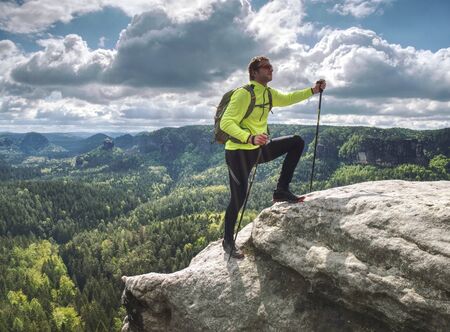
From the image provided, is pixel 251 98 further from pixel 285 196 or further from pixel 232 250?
pixel 232 250

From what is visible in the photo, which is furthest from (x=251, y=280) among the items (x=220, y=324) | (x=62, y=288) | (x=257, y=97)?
(x=62, y=288)

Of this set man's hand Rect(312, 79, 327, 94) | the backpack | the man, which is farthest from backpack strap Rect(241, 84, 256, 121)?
man's hand Rect(312, 79, 327, 94)

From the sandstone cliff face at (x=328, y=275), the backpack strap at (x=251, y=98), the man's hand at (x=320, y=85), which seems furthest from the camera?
the man's hand at (x=320, y=85)

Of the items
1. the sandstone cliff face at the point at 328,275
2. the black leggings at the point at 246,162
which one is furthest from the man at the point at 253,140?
the sandstone cliff face at the point at 328,275

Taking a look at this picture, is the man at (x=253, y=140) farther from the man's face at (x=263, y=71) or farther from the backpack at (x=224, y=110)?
the backpack at (x=224, y=110)

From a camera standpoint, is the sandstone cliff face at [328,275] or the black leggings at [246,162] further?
the black leggings at [246,162]

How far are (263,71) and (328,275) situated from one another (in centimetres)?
692

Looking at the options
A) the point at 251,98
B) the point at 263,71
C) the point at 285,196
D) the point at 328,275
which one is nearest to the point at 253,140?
the point at 251,98

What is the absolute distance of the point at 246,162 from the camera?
14.0 m

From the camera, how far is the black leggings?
13883 millimetres

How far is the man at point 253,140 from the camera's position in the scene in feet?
42.2

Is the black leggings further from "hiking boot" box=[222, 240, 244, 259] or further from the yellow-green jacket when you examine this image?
"hiking boot" box=[222, 240, 244, 259]

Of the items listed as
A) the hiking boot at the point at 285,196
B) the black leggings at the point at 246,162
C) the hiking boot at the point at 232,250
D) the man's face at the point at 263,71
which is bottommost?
the hiking boot at the point at 232,250

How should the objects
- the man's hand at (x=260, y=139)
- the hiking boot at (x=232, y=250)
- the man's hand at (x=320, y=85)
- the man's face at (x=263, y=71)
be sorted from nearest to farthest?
the man's hand at (x=260, y=139) → the man's face at (x=263, y=71) → the man's hand at (x=320, y=85) → the hiking boot at (x=232, y=250)
